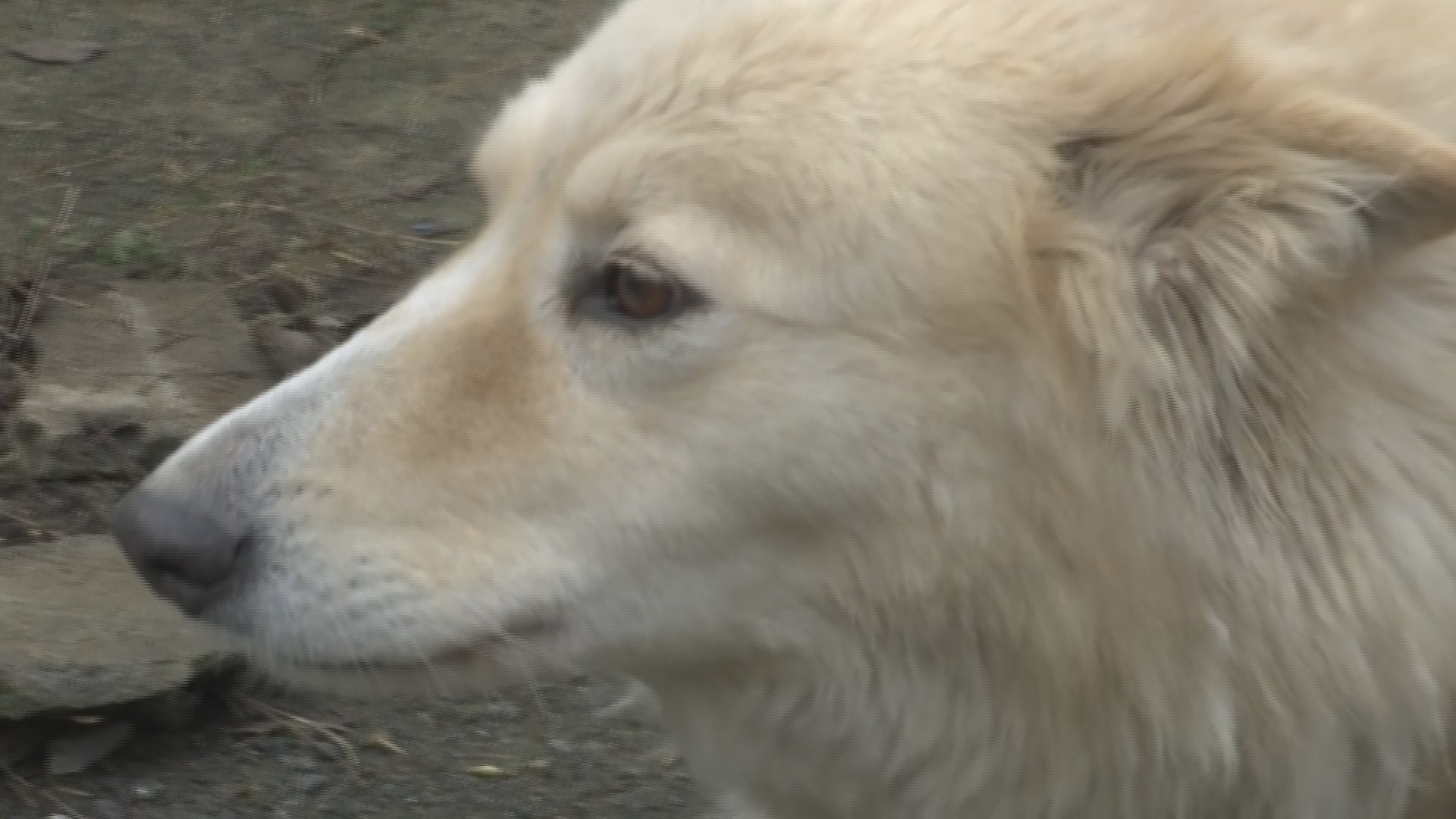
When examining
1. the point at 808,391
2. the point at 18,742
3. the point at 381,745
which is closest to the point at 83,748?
the point at 18,742

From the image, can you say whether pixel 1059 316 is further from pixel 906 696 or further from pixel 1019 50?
pixel 906 696

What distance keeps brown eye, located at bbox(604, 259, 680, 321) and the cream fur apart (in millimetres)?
30

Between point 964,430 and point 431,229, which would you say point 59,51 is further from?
point 964,430

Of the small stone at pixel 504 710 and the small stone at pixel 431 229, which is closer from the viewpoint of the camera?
the small stone at pixel 504 710

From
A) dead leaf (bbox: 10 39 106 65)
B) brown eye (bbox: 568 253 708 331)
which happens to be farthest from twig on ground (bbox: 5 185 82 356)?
brown eye (bbox: 568 253 708 331)

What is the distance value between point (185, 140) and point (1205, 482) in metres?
4.52

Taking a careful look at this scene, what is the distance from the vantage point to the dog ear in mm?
2191

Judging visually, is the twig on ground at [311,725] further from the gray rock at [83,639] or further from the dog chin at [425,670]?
the dog chin at [425,670]

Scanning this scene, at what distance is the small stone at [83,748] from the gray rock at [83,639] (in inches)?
3.9

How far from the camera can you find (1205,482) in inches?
93.7

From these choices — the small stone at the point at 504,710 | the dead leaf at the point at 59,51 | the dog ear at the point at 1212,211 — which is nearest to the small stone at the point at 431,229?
the dead leaf at the point at 59,51

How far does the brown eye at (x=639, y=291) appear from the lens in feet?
7.97

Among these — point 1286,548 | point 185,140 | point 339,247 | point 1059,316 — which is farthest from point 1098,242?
point 185,140

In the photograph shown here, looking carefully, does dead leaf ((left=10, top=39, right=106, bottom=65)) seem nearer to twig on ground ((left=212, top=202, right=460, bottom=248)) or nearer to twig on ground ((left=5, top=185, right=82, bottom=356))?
twig on ground ((left=5, top=185, right=82, bottom=356))
